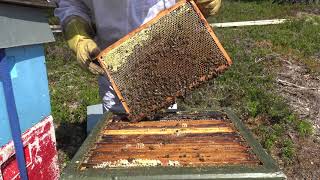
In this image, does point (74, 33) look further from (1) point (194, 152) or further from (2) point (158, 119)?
(1) point (194, 152)

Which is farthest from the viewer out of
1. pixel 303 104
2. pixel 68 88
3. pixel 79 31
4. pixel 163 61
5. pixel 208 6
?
pixel 68 88

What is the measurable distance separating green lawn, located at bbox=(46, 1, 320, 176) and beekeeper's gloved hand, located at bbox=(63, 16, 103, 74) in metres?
1.35

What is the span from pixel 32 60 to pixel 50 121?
16.9 inches

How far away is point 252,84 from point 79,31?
273 cm

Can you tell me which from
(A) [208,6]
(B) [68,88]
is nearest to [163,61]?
(A) [208,6]

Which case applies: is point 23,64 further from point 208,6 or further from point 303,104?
point 303,104

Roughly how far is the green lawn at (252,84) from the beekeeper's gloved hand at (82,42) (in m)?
1.35

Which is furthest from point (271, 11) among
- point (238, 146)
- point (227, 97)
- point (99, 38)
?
point (238, 146)

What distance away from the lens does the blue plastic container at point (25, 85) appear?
6.50 feet

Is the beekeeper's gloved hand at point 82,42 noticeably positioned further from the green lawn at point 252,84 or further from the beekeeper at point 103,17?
the green lawn at point 252,84

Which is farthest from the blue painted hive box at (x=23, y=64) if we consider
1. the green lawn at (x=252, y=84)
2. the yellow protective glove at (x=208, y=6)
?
the green lawn at (x=252, y=84)

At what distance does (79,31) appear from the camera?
245 cm

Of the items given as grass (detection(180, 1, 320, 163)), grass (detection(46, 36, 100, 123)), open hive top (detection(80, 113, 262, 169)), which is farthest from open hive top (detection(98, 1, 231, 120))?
grass (detection(46, 36, 100, 123))

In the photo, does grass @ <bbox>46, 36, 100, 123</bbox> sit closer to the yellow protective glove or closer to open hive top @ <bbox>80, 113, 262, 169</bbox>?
the yellow protective glove
